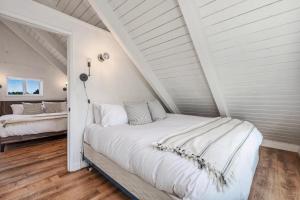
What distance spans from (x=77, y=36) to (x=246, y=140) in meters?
2.49

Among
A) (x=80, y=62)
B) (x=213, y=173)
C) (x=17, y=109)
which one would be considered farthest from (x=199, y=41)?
(x=17, y=109)

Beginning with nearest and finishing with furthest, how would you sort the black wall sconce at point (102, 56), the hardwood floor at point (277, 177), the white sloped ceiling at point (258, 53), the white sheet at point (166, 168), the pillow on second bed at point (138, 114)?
the white sheet at point (166, 168)
the white sloped ceiling at point (258, 53)
the hardwood floor at point (277, 177)
the pillow on second bed at point (138, 114)
the black wall sconce at point (102, 56)

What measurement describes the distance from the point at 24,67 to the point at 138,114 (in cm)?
397

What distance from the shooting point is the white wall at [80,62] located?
1.85 metres

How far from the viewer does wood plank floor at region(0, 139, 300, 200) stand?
1671mm

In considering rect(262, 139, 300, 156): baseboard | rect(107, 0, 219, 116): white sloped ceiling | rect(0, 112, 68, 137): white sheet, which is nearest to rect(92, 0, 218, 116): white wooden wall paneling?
rect(107, 0, 219, 116): white sloped ceiling

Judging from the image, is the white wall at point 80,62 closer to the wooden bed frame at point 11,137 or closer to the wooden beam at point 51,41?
the wooden beam at point 51,41

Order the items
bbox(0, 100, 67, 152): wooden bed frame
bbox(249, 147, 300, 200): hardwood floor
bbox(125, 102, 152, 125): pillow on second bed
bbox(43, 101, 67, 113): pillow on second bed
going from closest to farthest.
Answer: bbox(249, 147, 300, 200): hardwood floor
bbox(125, 102, 152, 125): pillow on second bed
bbox(0, 100, 67, 152): wooden bed frame
bbox(43, 101, 67, 113): pillow on second bed

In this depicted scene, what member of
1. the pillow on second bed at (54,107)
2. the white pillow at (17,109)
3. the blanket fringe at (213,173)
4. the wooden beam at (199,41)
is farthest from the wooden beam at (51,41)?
the blanket fringe at (213,173)

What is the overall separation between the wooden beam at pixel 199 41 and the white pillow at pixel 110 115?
1373mm

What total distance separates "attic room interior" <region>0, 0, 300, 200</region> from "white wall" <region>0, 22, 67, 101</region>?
1.69 meters

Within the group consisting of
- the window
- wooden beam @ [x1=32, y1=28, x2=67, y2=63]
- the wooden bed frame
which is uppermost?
wooden beam @ [x1=32, y1=28, x2=67, y2=63]

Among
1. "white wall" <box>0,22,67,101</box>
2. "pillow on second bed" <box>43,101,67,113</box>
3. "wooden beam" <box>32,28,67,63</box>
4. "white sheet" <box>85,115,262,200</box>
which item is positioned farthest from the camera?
"pillow on second bed" <box>43,101,67,113</box>

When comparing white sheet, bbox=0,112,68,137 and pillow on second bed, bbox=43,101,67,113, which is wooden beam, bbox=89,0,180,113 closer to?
white sheet, bbox=0,112,68,137
